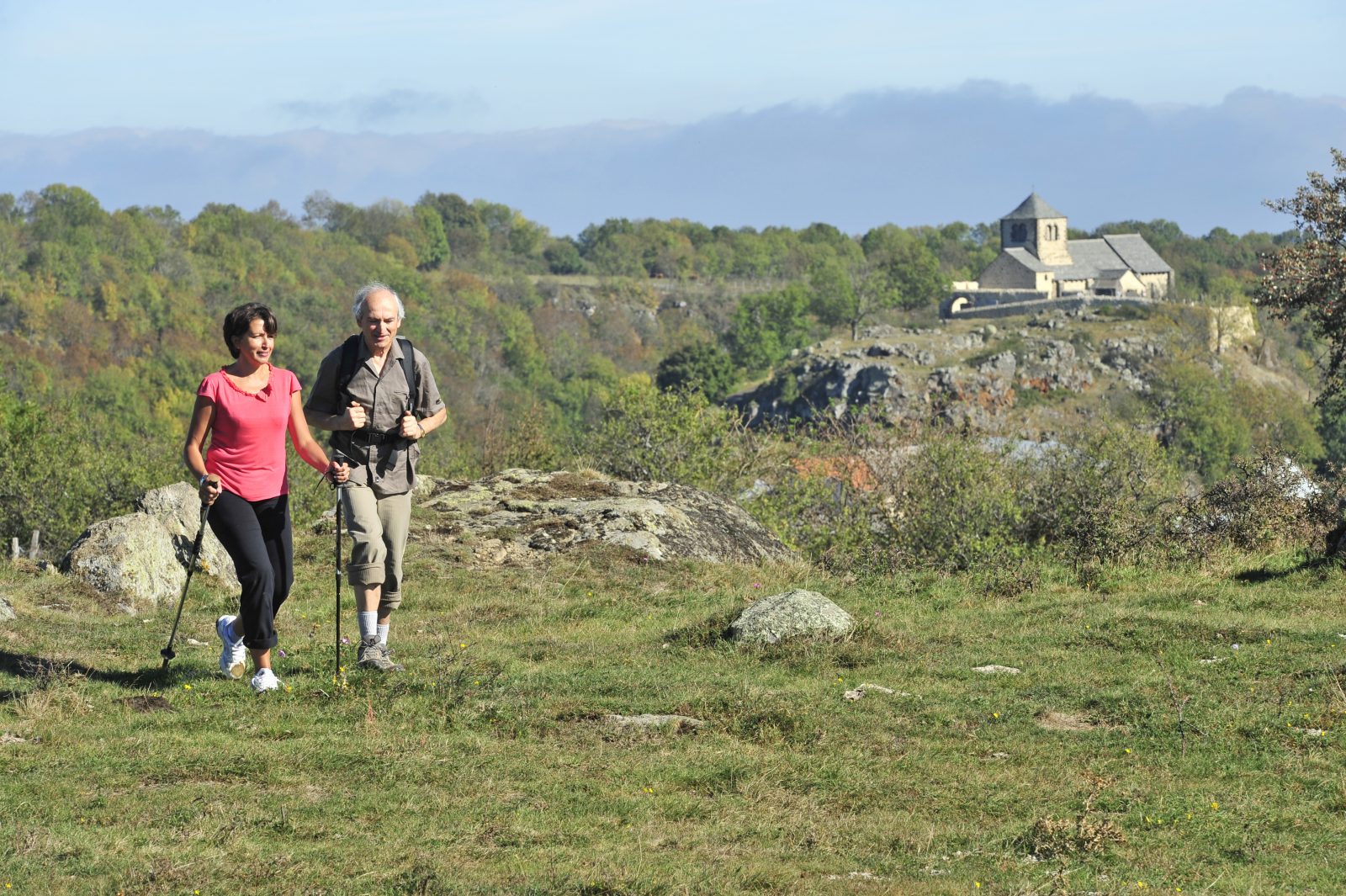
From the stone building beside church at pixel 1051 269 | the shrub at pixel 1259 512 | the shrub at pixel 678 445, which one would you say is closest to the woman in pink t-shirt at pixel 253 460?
the shrub at pixel 1259 512

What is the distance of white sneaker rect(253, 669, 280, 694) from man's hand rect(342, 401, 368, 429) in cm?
175

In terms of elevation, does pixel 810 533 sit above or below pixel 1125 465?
below

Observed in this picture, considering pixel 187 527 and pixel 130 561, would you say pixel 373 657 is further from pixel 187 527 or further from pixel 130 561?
pixel 187 527

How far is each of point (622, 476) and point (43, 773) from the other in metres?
17.9

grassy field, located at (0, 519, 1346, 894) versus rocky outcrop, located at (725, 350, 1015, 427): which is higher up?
grassy field, located at (0, 519, 1346, 894)

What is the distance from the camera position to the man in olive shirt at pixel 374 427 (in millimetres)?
9438

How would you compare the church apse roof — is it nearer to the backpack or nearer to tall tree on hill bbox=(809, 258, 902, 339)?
tall tree on hill bbox=(809, 258, 902, 339)

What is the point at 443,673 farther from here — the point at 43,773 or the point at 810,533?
the point at 810,533

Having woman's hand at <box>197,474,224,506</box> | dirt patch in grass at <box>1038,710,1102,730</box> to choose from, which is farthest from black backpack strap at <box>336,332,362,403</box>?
dirt patch in grass at <box>1038,710,1102,730</box>

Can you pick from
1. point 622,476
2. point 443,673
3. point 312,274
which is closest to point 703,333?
point 312,274

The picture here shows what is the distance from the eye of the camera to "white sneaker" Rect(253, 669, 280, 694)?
9.34 m

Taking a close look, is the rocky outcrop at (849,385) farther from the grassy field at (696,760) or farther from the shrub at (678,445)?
the grassy field at (696,760)

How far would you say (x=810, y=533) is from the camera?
21.8 metres

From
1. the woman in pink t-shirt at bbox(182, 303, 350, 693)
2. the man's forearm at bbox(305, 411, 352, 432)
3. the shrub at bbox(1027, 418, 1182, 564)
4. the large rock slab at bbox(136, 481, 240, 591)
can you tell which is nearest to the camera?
the woman in pink t-shirt at bbox(182, 303, 350, 693)
